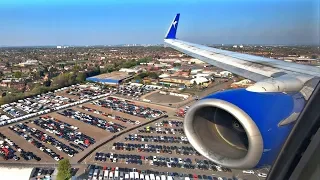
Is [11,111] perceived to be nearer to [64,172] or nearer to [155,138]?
[155,138]

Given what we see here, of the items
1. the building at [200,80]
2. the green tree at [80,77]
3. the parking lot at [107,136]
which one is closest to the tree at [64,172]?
the parking lot at [107,136]

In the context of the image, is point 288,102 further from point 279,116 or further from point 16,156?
point 16,156

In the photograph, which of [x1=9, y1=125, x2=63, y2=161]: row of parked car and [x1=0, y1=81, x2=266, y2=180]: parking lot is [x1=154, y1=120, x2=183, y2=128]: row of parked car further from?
[x1=9, y1=125, x2=63, y2=161]: row of parked car

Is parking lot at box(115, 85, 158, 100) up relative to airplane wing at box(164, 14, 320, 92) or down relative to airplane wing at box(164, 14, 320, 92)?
down

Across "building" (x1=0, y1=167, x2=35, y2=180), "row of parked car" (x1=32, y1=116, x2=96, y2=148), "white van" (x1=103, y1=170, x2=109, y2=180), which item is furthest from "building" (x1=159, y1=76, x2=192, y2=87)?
"building" (x1=0, y1=167, x2=35, y2=180)

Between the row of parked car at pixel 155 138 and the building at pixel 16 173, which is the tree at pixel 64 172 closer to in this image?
the building at pixel 16 173

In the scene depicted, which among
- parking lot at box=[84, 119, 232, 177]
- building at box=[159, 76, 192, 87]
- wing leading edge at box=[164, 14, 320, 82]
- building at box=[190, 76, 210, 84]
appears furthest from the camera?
building at box=[159, 76, 192, 87]

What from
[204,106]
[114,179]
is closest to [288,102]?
[204,106]
